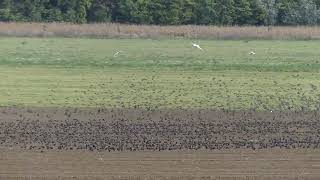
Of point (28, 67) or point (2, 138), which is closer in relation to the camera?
point (2, 138)

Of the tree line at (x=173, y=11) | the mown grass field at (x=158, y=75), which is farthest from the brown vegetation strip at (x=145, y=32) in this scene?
the tree line at (x=173, y=11)

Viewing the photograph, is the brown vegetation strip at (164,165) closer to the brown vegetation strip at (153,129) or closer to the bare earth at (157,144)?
the bare earth at (157,144)

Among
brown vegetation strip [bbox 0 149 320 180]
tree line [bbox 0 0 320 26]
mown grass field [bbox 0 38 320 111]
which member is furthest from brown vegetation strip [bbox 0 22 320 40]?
brown vegetation strip [bbox 0 149 320 180]

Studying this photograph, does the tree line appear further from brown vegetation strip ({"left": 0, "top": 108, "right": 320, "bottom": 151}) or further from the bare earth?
the bare earth

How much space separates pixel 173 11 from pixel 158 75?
39.8m

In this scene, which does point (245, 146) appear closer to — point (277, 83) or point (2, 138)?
point (2, 138)

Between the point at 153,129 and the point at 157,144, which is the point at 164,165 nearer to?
the point at 157,144

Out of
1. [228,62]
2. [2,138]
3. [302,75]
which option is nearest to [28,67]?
[228,62]

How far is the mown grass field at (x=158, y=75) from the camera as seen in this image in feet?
78.4

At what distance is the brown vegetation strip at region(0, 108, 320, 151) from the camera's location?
57.4ft

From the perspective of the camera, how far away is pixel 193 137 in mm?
A: 18391

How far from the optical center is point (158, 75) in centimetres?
3008

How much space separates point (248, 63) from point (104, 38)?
57.5 feet

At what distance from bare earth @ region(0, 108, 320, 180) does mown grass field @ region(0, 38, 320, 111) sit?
5.59 feet
